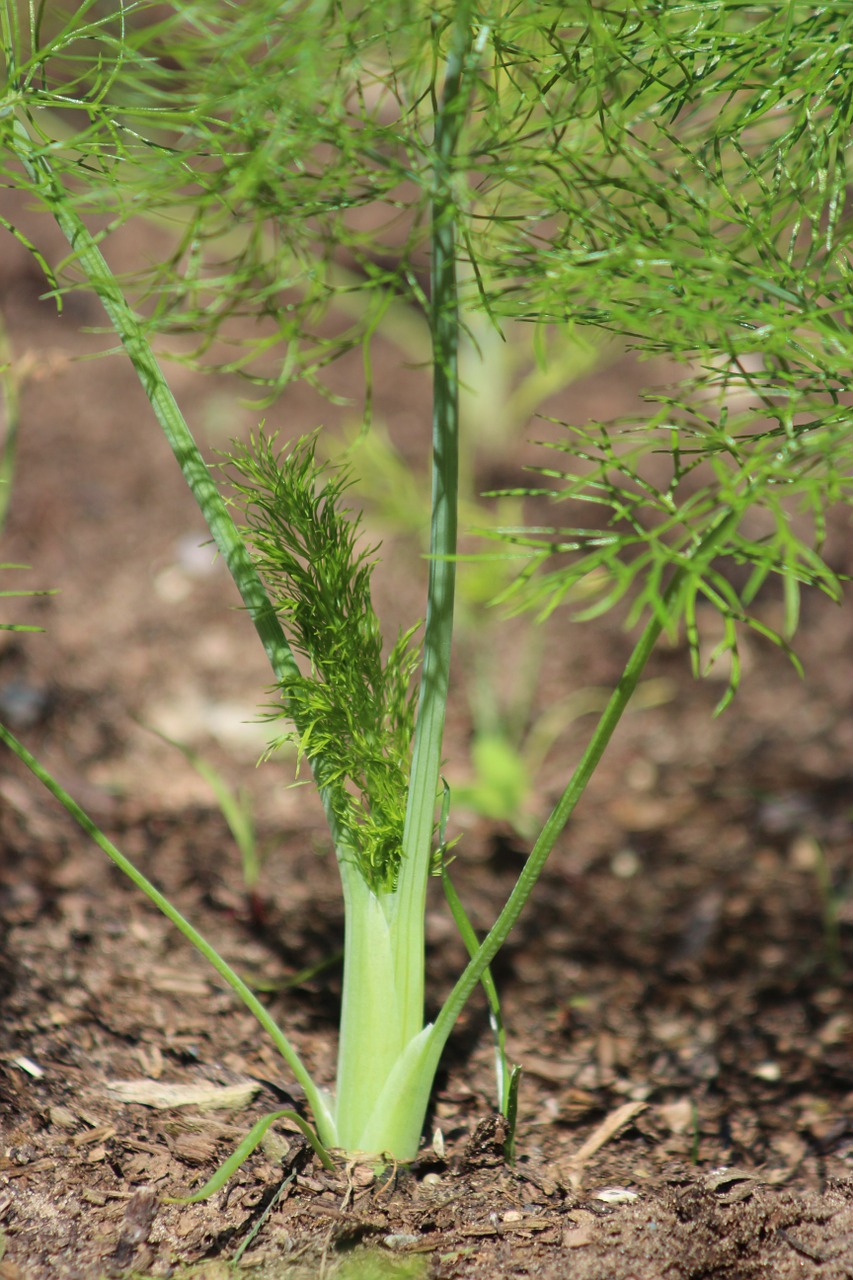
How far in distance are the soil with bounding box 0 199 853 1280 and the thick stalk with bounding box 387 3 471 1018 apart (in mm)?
133

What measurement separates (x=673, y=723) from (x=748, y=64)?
1032 mm

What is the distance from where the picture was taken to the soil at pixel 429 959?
27.5 inches

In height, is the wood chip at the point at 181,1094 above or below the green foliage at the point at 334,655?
below

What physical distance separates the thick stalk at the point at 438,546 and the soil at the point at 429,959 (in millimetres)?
133

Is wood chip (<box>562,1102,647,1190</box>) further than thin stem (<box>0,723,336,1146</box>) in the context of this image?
Yes

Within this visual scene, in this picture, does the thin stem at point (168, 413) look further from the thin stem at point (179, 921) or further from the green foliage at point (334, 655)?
the thin stem at point (179, 921)

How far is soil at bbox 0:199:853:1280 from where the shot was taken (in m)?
0.70

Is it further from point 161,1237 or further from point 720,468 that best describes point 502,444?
point 161,1237

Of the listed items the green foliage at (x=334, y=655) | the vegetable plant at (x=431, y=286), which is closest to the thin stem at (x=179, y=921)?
the vegetable plant at (x=431, y=286)

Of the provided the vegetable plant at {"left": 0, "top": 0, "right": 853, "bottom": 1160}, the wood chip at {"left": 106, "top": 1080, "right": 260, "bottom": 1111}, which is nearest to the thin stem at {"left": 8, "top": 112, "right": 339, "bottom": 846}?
the vegetable plant at {"left": 0, "top": 0, "right": 853, "bottom": 1160}

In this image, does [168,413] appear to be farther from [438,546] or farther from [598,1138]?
[598,1138]

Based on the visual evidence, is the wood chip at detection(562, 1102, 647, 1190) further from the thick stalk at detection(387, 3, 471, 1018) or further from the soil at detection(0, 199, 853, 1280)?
the thick stalk at detection(387, 3, 471, 1018)

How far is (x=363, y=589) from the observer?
75 centimetres

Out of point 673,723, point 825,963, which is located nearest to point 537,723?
point 673,723
